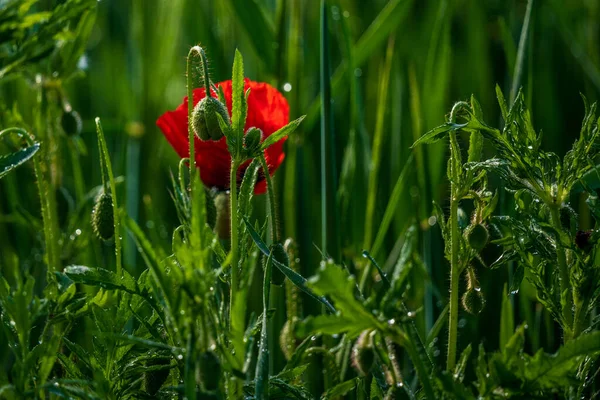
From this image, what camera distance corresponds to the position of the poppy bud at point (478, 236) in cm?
84

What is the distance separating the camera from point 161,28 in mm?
2287

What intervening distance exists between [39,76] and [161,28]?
3.34 ft

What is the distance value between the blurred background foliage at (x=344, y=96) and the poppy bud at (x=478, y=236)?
363 millimetres

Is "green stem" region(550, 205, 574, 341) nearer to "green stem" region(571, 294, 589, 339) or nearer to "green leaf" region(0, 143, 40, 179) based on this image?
"green stem" region(571, 294, 589, 339)

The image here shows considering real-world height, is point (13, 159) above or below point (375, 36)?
above

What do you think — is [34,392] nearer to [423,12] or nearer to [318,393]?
[318,393]

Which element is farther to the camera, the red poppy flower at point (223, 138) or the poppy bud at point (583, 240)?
the red poppy flower at point (223, 138)

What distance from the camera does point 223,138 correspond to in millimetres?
1063

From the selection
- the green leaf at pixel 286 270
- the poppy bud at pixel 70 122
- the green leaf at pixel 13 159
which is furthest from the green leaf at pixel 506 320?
the poppy bud at pixel 70 122

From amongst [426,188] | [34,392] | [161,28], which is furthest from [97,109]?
[34,392]

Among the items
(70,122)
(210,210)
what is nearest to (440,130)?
(210,210)

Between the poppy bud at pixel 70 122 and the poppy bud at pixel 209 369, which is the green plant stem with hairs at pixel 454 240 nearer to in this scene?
the poppy bud at pixel 209 369

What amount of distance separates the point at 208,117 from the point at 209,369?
0.91 ft

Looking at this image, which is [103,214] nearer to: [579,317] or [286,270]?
[286,270]
